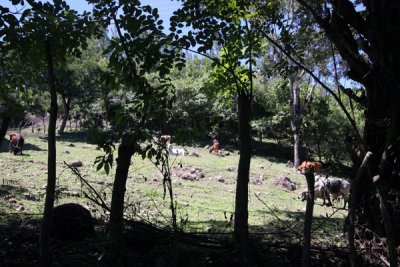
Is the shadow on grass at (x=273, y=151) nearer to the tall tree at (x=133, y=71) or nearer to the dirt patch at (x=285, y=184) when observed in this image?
the dirt patch at (x=285, y=184)

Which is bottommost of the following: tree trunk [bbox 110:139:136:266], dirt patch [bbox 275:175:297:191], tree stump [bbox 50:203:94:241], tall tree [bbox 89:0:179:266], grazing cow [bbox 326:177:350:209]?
dirt patch [bbox 275:175:297:191]

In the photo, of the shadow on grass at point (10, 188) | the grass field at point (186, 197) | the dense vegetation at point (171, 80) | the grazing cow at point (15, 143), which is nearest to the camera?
the dense vegetation at point (171, 80)

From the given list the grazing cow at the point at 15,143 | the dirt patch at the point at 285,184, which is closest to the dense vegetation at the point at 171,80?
the dirt patch at the point at 285,184

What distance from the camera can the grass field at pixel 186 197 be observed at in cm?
590

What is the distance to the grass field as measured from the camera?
5898 millimetres

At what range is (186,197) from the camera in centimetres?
1234

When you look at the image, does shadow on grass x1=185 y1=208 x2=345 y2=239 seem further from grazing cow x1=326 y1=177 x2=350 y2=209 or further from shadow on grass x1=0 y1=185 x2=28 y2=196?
grazing cow x1=326 y1=177 x2=350 y2=209

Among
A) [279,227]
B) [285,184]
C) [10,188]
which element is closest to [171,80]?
[279,227]

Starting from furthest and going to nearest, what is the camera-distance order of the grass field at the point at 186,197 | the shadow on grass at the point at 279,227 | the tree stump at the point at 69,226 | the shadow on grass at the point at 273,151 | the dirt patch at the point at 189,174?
the shadow on grass at the point at 273,151, the dirt patch at the point at 189,174, the grass field at the point at 186,197, the shadow on grass at the point at 279,227, the tree stump at the point at 69,226

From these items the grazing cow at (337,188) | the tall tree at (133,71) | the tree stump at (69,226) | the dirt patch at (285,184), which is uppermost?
the tall tree at (133,71)

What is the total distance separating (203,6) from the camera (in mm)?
4078

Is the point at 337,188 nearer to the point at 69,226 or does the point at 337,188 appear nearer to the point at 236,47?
the point at 236,47

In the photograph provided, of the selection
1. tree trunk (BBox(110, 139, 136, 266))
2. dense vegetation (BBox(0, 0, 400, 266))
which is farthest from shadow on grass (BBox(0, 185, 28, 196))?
tree trunk (BBox(110, 139, 136, 266))

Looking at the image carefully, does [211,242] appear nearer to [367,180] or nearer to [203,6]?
[367,180]
